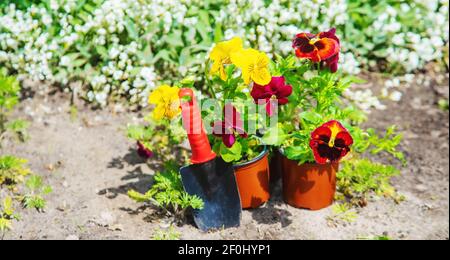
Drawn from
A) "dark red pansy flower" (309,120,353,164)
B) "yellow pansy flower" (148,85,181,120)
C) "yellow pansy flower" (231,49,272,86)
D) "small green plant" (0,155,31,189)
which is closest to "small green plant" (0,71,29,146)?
"small green plant" (0,155,31,189)

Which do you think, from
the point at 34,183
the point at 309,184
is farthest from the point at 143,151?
the point at 309,184

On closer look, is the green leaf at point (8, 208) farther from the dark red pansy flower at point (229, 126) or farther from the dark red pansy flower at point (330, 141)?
the dark red pansy flower at point (330, 141)

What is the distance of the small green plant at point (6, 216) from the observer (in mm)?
3061

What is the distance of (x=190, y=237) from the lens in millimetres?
3049

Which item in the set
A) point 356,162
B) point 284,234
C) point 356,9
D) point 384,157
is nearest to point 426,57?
point 356,9

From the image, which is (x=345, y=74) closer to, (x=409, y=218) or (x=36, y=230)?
(x=409, y=218)

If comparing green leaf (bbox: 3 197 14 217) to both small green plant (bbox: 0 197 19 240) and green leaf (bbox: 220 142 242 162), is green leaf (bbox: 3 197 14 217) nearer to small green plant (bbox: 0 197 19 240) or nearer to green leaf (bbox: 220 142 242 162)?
small green plant (bbox: 0 197 19 240)

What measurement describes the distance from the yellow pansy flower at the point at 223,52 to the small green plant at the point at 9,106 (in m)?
1.31

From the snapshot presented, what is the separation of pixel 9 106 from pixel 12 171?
0.38 metres

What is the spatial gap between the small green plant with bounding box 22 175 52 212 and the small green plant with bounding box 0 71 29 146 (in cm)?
43

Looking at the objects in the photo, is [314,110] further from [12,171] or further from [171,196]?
[12,171]

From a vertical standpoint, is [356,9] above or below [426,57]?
above
